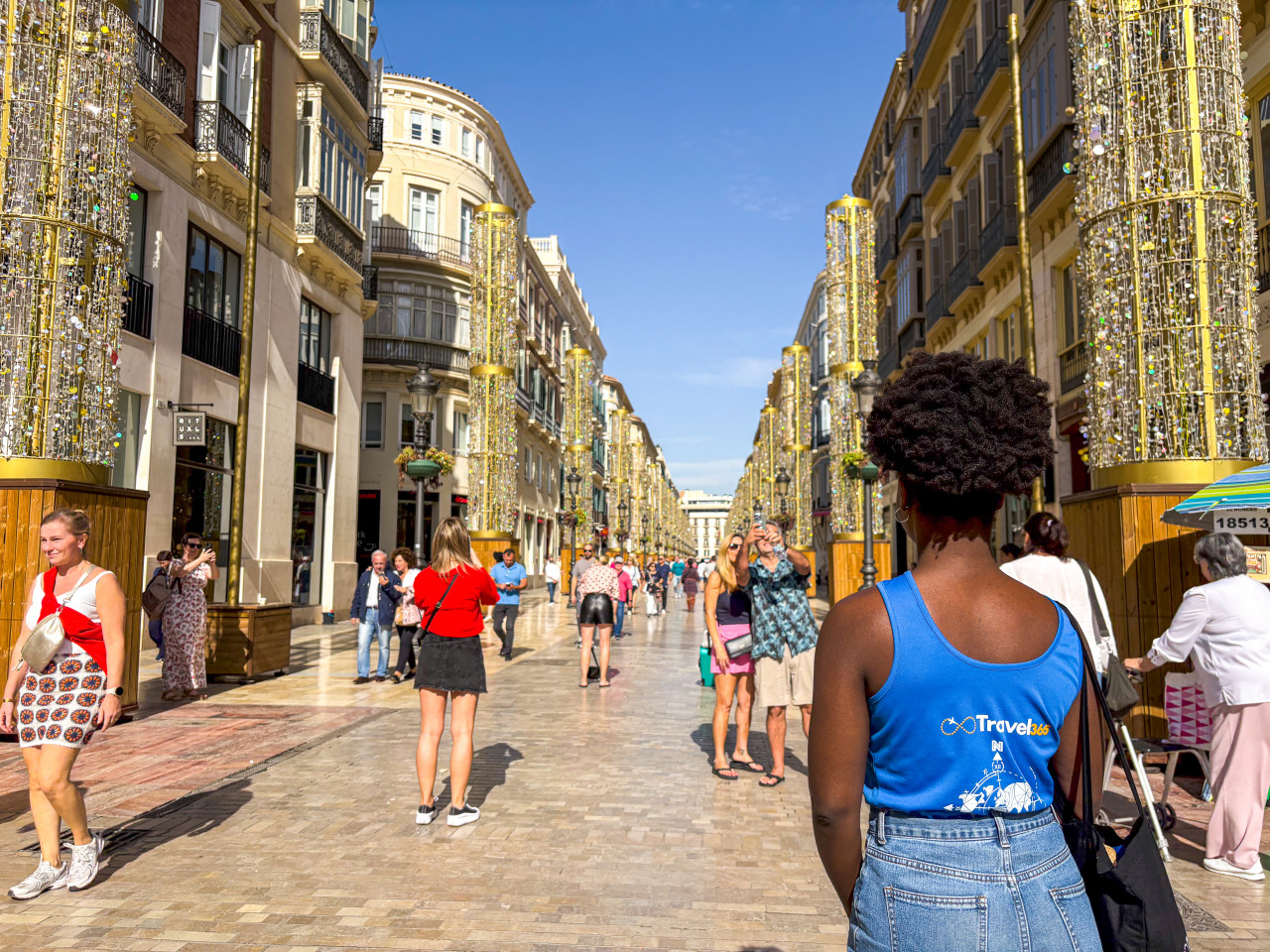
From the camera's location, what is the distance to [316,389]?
849 inches

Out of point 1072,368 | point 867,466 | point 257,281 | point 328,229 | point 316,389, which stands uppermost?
point 328,229

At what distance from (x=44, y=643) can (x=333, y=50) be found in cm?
1984

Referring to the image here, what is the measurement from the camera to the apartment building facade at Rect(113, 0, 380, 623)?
14938 mm

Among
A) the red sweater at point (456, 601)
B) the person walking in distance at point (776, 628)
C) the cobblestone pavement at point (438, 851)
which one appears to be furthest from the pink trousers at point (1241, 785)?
the red sweater at point (456, 601)

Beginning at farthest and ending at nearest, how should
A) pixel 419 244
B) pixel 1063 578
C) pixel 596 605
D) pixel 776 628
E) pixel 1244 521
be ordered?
pixel 419 244 < pixel 596 605 < pixel 776 628 < pixel 1244 521 < pixel 1063 578

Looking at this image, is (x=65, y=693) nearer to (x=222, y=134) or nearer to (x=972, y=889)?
(x=972, y=889)

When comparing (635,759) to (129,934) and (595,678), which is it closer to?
(129,934)

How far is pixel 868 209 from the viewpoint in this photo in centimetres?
2339

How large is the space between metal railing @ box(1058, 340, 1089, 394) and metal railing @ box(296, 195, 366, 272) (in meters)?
14.9

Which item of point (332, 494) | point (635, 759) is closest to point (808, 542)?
point (332, 494)

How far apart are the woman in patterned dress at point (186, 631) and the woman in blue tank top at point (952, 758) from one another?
33.5ft

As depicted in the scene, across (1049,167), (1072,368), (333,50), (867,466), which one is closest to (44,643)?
(867,466)

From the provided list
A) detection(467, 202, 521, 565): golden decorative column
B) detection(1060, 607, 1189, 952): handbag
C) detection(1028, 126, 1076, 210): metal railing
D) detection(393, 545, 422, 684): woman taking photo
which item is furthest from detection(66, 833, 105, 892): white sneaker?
detection(1028, 126, 1076, 210): metal railing

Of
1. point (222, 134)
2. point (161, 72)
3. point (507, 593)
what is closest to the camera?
point (161, 72)
